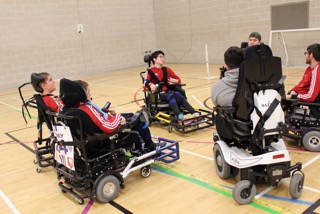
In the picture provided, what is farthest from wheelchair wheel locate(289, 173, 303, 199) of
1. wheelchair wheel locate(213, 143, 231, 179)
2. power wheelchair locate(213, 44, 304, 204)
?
wheelchair wheel locate(213, 143, 231, 179)

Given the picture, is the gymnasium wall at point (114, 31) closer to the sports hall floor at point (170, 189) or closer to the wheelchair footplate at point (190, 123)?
the wheelchair footplate at point (190, 123)

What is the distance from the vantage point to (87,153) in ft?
10.5

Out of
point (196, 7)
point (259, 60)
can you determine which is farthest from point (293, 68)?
point (259, 60)

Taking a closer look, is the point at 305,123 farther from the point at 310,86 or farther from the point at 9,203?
the point at 9,203

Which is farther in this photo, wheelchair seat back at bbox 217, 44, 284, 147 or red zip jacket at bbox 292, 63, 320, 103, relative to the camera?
red zip jacket at bbox 292, 63, 320, 103

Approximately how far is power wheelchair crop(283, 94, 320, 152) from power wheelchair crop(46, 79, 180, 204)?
172 cm

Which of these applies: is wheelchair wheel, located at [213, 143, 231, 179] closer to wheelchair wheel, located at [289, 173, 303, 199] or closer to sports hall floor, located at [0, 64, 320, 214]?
sports hall floor, located at [0, 64, 320, 214]

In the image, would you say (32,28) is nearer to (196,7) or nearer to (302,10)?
(196,7)

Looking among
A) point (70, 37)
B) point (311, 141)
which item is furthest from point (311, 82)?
point (70, 37)

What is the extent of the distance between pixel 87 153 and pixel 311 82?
8.44 feet

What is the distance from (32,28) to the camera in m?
12.0

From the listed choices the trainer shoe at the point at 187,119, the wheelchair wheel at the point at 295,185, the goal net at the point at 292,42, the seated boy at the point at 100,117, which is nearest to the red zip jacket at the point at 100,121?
the seated boy at the point at 100,117

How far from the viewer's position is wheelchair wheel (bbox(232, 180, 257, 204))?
2803mm

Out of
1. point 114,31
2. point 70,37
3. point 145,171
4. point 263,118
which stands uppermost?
point 114,31
